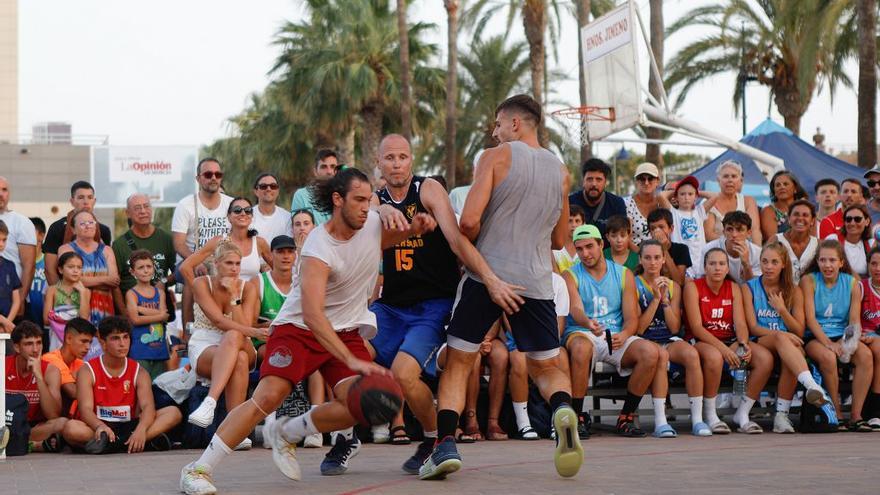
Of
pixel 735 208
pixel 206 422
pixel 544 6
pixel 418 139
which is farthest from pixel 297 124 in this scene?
pixel 206 422

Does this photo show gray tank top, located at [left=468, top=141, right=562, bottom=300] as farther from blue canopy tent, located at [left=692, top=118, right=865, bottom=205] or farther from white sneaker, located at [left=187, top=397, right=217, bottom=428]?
blue canopy tent, located at [left=692, top=118, right=865, bottom=205]

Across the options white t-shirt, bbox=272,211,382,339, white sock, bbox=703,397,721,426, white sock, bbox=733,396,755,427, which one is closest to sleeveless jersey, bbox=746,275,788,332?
white sock, bbox=733,396,755,427

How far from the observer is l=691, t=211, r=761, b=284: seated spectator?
12.0m

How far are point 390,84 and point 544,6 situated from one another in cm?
685

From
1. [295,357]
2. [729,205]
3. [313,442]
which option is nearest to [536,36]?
[729,205]

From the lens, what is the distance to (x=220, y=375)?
10.0m

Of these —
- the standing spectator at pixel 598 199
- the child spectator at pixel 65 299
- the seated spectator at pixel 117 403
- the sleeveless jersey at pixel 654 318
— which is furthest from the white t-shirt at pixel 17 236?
the sleeveless jersey at pixel 654 318

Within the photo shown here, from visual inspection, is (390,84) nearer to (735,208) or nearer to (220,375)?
(735,208)

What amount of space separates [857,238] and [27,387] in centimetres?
776

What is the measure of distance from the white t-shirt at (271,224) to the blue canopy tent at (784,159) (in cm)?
1293

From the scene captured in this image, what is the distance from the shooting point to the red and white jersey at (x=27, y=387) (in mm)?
10359

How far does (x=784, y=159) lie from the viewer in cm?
2442

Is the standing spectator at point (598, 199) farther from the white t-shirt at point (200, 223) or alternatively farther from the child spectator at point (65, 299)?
the child spectator at point (65, 299)

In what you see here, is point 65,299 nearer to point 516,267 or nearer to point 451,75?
point 516,267
